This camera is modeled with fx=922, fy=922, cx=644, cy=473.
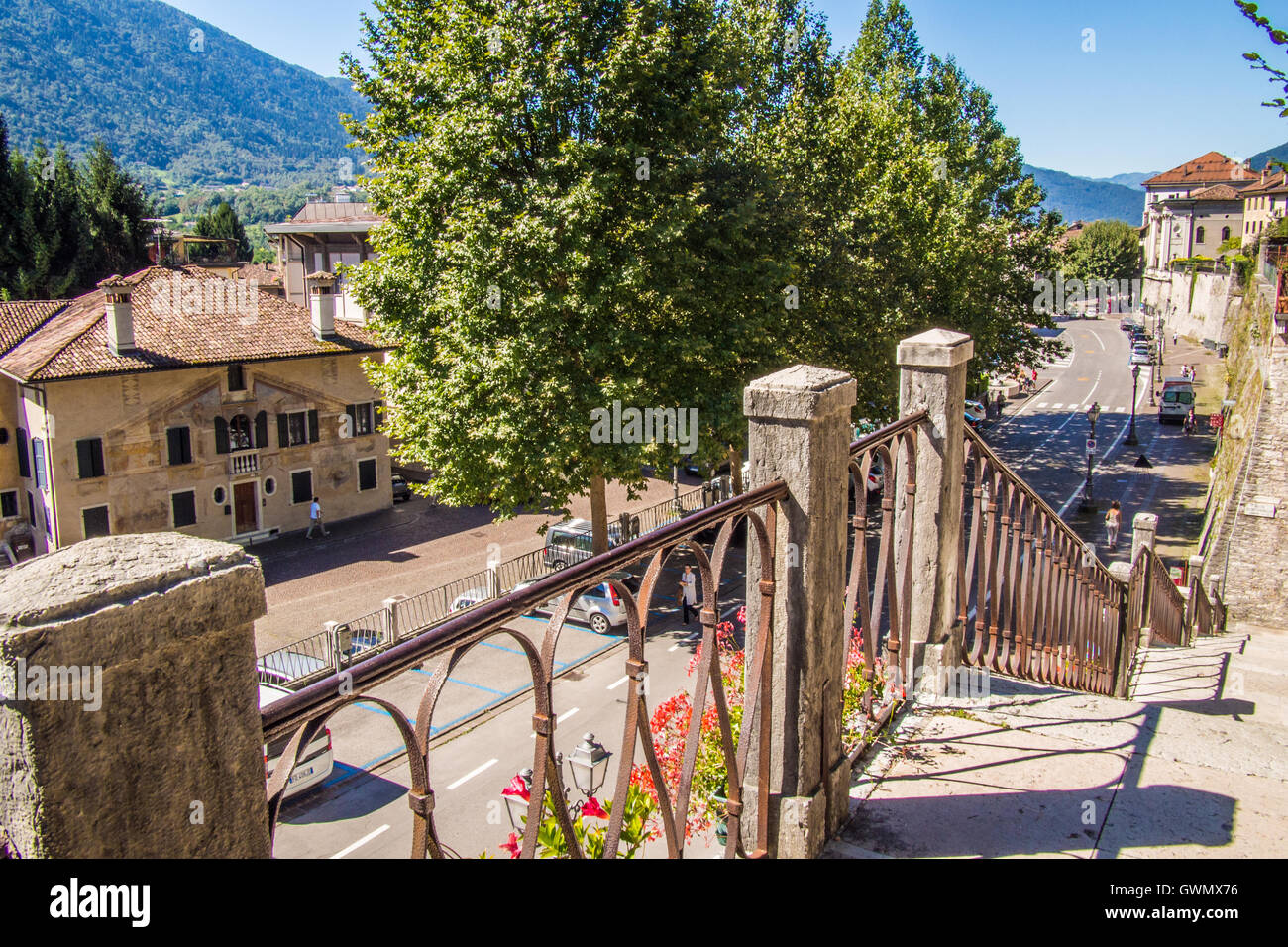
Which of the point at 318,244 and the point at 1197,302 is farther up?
the point at 318,244

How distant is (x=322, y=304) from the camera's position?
30219mm

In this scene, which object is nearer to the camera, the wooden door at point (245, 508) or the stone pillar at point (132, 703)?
the stone pillar at point (132, 703)

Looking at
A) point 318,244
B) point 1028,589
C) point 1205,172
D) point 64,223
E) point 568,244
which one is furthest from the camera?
point 1205,172

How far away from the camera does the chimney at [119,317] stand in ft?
83.4

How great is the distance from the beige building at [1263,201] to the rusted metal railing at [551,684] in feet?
234

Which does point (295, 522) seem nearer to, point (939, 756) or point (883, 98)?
point (883, 98)

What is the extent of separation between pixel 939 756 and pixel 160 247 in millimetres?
51293

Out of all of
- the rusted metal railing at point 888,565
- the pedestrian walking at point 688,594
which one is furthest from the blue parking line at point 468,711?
the rusted metal railing at point 888,565

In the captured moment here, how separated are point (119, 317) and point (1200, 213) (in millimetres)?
91596

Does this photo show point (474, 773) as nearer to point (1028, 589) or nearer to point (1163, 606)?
point (1028, 589)

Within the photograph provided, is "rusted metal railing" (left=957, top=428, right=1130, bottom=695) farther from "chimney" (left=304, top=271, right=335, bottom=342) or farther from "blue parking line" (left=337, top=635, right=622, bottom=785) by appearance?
"chimney" (left=304, top=271, right=335, bottom=342)

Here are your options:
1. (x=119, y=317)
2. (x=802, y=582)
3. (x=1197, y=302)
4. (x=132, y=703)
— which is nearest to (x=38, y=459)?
(x=119, y=317)

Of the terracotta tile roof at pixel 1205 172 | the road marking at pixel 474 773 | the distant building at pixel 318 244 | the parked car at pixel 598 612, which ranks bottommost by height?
the road marking at pixel 474 773

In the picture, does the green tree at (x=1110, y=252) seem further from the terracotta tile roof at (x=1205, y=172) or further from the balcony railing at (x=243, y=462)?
the balcony railing at (x=243, y=462)
